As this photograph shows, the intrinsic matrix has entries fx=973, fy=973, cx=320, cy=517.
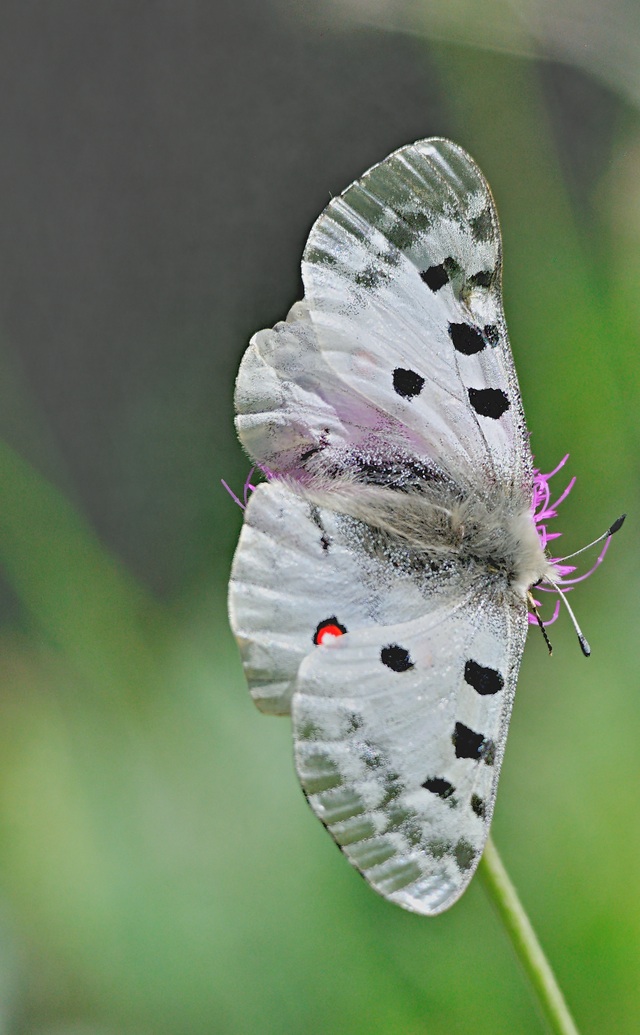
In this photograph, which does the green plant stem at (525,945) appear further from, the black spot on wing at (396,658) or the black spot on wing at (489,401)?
the black spot on wing at (489,401)

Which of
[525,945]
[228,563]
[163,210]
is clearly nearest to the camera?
[525,945]

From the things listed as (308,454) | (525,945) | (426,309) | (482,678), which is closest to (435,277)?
(426,309)

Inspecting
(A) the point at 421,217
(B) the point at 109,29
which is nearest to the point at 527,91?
(A) the point at 421,217

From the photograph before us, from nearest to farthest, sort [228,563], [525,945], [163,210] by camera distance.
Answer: [525,945]
[228,563]
[163,210]

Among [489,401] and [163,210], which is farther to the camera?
[163,210]

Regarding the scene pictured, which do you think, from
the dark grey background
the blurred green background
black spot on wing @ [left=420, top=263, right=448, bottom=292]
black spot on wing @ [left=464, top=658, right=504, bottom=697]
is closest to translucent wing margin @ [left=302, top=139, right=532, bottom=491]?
black spot on wing @ [left=420, top=263, right=448, bottom=292]

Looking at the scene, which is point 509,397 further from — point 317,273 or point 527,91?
point 527,91

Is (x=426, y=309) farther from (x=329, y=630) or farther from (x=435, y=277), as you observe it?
(x=329, y=630)
